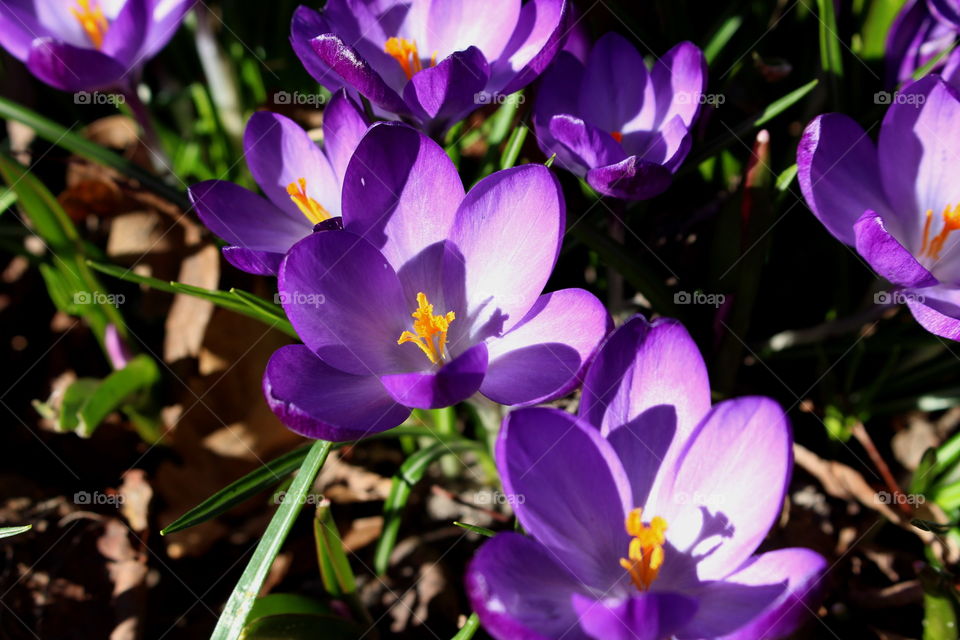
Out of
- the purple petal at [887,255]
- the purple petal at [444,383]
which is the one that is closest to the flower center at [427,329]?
the purple petal at [444,383]

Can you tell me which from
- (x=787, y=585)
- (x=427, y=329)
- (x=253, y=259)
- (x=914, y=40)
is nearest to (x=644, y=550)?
(x=787, y=585)

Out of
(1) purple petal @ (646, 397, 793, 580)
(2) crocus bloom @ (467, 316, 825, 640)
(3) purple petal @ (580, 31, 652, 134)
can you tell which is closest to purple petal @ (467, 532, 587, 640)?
(2) crocus bloom @ (467, 316, 825, 640)

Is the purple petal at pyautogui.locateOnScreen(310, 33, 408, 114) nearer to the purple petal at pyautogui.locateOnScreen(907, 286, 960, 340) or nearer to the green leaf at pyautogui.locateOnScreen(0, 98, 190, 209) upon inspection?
the green leaf at pyautogui.locateOnScreen(0, 98, 190, 209)

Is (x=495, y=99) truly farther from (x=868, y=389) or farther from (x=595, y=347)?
(x=868, y=389)

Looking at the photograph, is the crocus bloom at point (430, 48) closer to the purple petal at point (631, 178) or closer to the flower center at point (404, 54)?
the flower center at point (404, 54)

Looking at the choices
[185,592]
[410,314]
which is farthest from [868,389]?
[185,592]

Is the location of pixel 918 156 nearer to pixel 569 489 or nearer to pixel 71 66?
pixel 569 489
